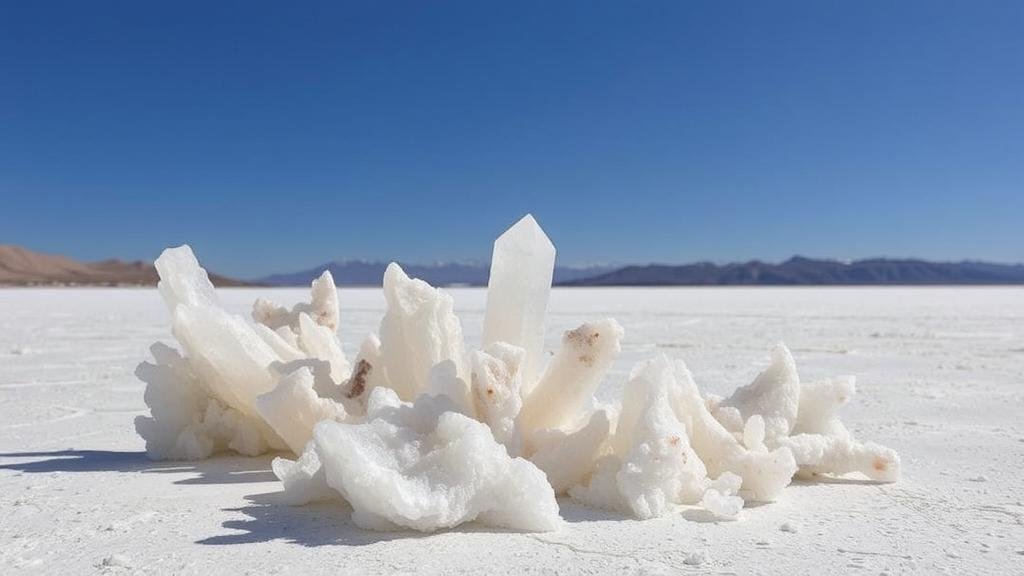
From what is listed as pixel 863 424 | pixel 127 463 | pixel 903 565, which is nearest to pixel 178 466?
pixel 127 463

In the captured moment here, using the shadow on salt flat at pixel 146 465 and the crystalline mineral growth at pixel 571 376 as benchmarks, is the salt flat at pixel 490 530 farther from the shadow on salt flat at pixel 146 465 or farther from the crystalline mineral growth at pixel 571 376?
the crystalline mineral growth at pixel 571 376

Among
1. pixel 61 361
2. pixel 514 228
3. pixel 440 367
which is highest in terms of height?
pixel 514 228

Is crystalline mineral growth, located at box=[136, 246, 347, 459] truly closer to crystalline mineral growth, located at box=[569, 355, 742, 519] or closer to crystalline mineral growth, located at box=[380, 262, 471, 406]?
crystalline mineral growth, located at box=[380, 262, 471, 406]

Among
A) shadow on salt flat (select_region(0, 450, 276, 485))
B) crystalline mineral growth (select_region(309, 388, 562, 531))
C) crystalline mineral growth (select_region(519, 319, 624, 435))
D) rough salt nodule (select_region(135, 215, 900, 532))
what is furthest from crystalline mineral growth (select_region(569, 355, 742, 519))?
shadow on salt flat (select_region(0, 450, 276, 485))

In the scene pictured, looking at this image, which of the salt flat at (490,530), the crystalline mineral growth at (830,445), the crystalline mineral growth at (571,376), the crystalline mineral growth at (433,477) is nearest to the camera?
the salt flat at (490,530)

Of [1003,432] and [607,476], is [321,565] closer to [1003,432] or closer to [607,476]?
[607,476]

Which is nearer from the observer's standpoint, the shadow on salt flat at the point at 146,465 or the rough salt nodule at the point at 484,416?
the rough salt nodule at the point at 484,416

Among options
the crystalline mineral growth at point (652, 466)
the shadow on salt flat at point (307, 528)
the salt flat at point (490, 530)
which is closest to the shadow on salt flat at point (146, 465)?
the salt flat at point (490, 530)
